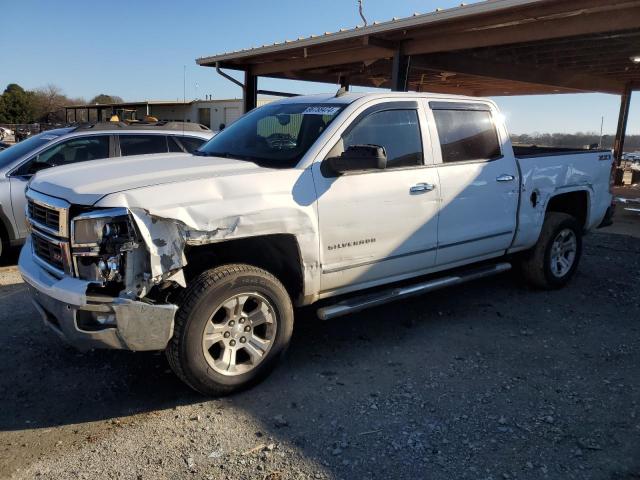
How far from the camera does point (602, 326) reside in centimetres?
513

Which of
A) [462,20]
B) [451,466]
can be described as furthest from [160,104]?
[451,466]

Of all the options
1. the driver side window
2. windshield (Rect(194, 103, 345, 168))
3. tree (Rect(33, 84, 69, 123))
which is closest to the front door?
windshield (Rect(194, 103, 345, 168))

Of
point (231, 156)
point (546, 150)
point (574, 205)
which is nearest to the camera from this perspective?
point (231, 156)

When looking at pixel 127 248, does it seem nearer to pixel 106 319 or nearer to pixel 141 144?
pixel 106 319

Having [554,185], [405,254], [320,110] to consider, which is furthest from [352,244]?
[554,185]

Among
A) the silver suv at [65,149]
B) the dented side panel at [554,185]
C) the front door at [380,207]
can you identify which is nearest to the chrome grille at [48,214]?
the front door at [380,207]

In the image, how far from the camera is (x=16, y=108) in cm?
5462

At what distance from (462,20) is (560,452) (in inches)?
310

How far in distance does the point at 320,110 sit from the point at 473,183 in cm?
154

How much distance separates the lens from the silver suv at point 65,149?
657 centimetres

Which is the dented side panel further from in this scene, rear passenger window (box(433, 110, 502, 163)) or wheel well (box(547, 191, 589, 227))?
→ rear passenger window (box(433, 110, 502, 163))

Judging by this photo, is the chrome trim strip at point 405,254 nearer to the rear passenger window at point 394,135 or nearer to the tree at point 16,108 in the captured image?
the rear passenger window at point 394,135

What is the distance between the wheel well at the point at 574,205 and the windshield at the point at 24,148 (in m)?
6.20

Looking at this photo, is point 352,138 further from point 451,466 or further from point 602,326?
point 602,326
